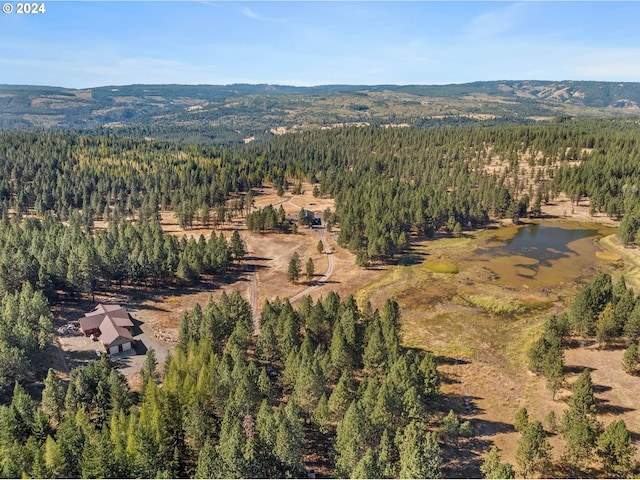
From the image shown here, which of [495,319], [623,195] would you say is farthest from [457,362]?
[623,195]

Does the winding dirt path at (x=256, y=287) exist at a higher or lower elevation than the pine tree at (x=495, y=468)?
lower

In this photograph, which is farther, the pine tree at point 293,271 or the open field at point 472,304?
the pine tree at point 293,271

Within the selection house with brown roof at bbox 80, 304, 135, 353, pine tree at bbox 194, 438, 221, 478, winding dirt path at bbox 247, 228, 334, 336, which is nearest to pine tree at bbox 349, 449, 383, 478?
pine tree at bbox 194, 438, 221, 478

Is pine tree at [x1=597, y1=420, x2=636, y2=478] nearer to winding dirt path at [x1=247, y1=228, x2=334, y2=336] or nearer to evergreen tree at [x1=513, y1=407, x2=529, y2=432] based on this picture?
evergreen tree at [x1=513, y1=407, x2=529, y2=432]

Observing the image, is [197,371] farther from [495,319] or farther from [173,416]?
[495,319]

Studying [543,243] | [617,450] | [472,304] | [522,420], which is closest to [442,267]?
[472,304]

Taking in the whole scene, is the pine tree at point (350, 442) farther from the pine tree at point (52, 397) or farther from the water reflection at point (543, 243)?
the water reflection at point (543, 243)

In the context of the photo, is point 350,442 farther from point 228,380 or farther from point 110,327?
point 110,327

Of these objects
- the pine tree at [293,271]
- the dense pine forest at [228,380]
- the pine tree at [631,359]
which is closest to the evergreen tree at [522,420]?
the dense pine forest at [228,380]
